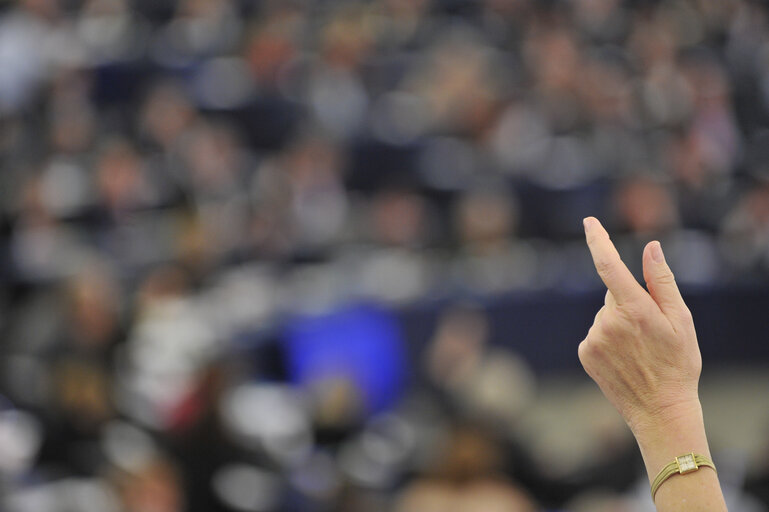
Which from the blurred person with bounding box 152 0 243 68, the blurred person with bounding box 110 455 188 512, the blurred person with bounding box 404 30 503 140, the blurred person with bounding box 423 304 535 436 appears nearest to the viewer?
the blurred person with bounding box 110 455 188 512

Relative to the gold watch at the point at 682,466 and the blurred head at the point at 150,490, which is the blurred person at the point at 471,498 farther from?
the gold watch at the point at 682,466

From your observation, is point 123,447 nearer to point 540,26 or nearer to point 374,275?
point 374,275

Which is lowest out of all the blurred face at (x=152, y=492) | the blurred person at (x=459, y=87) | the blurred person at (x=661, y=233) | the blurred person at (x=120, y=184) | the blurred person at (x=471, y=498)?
the blurred person at (x=471, y=498)

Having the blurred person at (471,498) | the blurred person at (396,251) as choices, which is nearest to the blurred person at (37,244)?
the blurred person at (396,251)

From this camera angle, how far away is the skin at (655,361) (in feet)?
3.86

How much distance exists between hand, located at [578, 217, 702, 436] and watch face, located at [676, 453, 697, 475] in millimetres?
46

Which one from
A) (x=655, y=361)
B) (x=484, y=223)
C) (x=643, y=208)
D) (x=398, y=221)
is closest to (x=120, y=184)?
(x=398, y=221)

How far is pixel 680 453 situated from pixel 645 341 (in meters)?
0.13

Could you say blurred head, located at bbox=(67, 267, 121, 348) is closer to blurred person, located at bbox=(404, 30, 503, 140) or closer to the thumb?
blurred person, located at bbox=(404, 30, 503, 140)

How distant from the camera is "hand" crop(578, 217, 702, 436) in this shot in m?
1.18

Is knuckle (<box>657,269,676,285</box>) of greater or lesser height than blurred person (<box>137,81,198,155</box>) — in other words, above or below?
below

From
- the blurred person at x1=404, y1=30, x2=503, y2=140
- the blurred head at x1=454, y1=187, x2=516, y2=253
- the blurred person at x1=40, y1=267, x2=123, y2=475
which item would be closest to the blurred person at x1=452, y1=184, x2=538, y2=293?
the blurred head at x1=454, y1=187, x2=516, y2=253

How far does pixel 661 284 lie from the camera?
3.93ft

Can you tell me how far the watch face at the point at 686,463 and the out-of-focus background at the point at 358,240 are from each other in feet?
6.73
